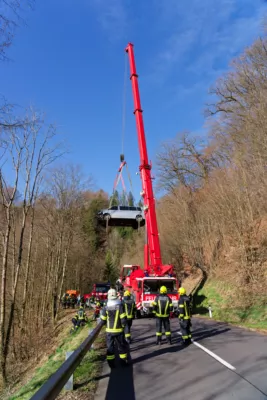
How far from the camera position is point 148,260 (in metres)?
18.3

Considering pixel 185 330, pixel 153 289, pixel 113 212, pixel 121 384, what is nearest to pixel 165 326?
pixel 185 330

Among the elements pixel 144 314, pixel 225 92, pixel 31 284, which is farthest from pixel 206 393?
pixel 225 92

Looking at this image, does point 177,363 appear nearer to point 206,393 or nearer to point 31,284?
point 206,393

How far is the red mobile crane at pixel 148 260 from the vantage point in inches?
639

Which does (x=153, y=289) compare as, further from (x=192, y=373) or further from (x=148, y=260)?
(x=192, y=373)

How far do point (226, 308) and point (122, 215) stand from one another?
7.87m

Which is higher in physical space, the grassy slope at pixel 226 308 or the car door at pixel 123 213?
the car door at pixel 123 213

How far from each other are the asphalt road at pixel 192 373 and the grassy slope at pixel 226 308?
4.99m

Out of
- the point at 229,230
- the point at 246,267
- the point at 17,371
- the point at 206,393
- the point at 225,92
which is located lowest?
the point at 17,371

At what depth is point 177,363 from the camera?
22.6ft

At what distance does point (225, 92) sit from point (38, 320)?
89.5 feet

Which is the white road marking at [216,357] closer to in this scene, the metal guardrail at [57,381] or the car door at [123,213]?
the metal guardrail at [57,381]


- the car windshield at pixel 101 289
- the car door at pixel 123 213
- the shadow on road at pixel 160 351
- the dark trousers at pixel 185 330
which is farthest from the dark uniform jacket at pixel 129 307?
the car windshield at pixel 101 289

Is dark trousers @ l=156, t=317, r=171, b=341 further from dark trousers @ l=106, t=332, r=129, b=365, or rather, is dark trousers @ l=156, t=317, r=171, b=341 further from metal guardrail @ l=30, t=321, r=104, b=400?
metal guardrail @ l=30, t=321, r=104, b=400
